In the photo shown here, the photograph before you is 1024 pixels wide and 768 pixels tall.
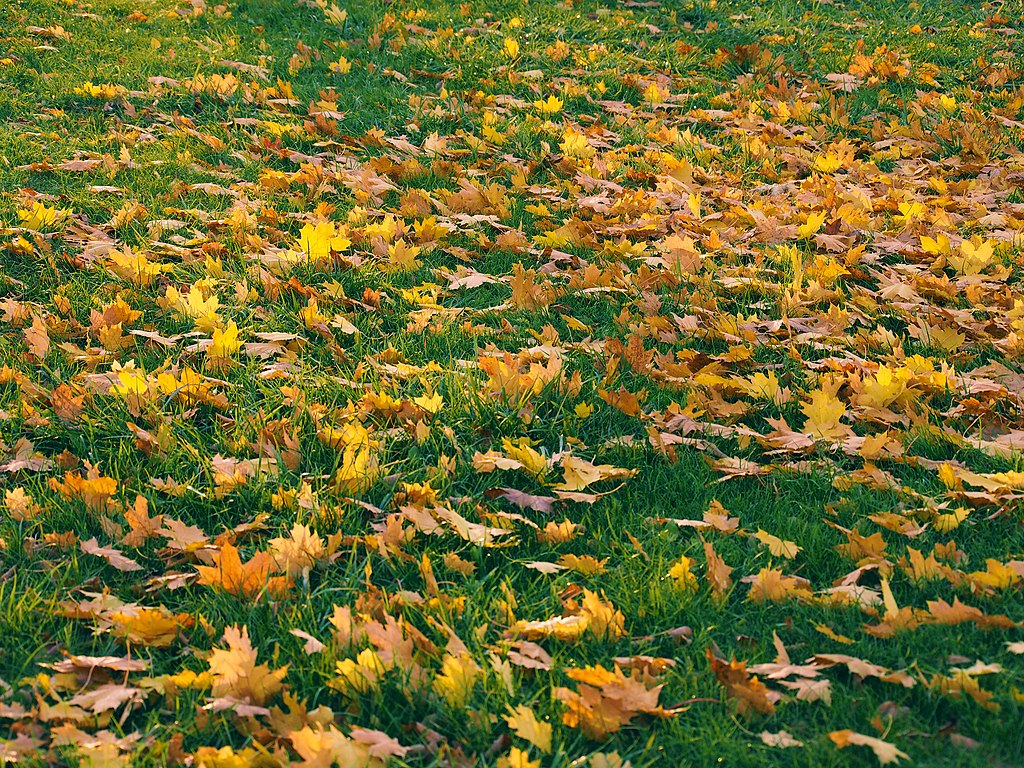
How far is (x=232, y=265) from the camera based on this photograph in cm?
392

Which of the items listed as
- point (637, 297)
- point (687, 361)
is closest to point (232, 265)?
point (637, 297)

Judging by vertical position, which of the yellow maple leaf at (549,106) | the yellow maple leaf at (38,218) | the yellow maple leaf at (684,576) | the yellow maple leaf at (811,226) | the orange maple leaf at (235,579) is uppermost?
A: the yellow maple leaf at (549,106)

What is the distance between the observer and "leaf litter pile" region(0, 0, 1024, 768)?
199 cm

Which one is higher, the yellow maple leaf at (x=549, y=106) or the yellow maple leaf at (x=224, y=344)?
the yellow maple leaf at (x=549, y=106)

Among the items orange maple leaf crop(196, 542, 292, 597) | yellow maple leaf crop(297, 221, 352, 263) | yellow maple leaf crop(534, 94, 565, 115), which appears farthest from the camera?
yellow maple leaf crop(534, 94, 565, 115)

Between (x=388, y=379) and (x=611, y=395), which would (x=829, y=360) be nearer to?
(x=611, y=395)

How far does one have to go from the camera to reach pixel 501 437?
2895 mm

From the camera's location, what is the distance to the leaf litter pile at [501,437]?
1986 millimetres

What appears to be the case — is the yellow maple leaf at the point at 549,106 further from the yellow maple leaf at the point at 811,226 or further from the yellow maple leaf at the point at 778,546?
the yellow maple leaf at the point at 778,546

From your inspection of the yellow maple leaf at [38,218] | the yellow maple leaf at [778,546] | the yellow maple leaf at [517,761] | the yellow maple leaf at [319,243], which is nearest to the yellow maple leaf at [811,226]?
the yellow maple leaf at [319,243]

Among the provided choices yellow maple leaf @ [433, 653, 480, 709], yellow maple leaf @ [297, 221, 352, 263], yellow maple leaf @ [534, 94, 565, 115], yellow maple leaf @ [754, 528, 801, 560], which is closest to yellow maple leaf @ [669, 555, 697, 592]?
yellow maple leaf @ [754, 528, 801, 560]

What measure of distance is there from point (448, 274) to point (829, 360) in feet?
5.16

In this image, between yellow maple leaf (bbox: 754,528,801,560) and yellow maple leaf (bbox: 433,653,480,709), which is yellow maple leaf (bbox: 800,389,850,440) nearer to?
yellow maple leaf (bbox: 754,528,801,560)

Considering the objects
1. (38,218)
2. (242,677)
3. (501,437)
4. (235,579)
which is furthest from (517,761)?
(38,218)
